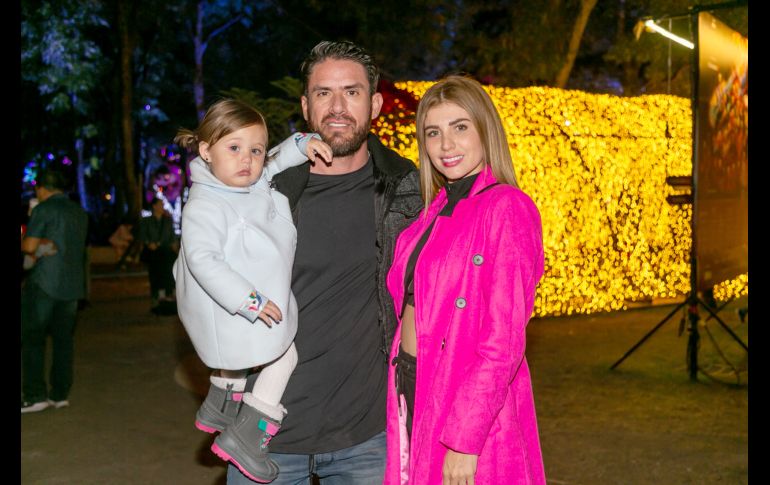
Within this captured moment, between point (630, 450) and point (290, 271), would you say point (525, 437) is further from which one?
point (630, 450)

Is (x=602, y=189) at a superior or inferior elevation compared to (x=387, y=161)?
inferior

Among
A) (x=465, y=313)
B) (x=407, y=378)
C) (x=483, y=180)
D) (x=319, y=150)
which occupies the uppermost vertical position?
(x=319, y=150)

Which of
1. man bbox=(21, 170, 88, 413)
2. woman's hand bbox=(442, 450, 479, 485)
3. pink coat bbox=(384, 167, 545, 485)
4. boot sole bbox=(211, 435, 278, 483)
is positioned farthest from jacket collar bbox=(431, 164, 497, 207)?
man bbox=(21, 170, 88, 413)

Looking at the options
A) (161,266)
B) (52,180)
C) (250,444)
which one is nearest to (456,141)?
(250,444)

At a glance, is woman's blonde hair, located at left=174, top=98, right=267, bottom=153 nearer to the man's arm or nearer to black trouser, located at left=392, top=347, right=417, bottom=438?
black trouser, located at left=392, top=347, right=417, bottom=438

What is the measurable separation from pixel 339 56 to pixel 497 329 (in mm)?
1310

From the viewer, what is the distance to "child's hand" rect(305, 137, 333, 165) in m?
3.13

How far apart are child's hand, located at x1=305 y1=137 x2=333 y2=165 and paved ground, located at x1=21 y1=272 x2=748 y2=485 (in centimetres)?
354

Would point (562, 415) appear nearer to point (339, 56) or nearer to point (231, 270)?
point (339, 56)

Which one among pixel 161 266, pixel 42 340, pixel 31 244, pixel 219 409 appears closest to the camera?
pixel 219 409

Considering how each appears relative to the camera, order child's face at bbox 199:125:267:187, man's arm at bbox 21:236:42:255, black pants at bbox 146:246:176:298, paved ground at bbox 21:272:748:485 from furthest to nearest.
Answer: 1. black pants at bbox 146:246:176:298
2. man's arm at bbox 21:236:42:255
3. paved ground at bbox 21:272:748:485
4. child's face at bbox 199:125:267:187

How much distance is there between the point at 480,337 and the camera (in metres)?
2.54

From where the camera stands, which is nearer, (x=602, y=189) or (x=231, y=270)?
(x=231, y=270)
